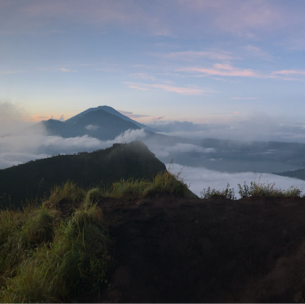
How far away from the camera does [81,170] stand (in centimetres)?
4494

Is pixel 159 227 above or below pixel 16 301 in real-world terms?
above

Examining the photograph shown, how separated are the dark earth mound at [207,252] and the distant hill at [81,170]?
33.3 metres

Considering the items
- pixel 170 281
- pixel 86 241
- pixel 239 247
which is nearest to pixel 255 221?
pixel 239 247

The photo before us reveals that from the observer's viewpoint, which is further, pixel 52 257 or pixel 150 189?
pixel 150 189

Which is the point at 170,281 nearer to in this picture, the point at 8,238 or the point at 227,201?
the point at 227,201

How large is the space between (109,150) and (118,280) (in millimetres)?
51772

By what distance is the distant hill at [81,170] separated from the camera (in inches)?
1531

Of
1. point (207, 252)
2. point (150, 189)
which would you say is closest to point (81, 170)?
point (150, 189)

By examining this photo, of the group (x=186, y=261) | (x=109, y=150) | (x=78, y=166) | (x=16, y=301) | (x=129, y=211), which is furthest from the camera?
(x=109, y=150)

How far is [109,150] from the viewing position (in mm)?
53750

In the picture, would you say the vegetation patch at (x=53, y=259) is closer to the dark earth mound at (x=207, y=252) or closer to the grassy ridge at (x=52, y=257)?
the grassy ridge at (x=52, y=257)

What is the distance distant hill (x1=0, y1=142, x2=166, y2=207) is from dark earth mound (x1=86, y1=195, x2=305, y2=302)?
33286 millimetres

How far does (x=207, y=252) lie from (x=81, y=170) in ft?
146

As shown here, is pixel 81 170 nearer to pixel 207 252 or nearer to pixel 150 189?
pixel 150 189
